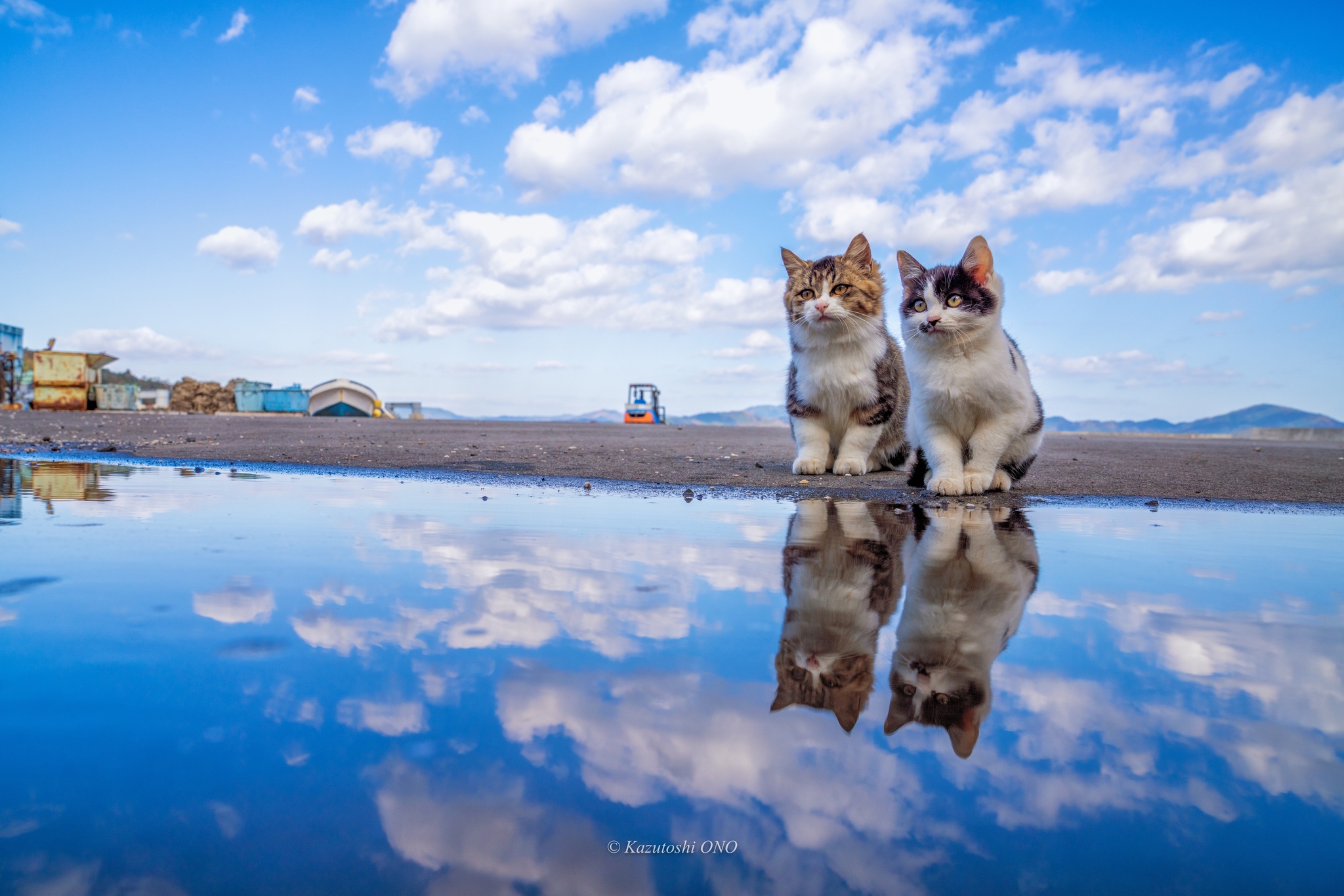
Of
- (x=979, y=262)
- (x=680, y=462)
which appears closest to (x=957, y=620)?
(x=979, y=262)

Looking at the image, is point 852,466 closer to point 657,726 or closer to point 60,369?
point 657,726

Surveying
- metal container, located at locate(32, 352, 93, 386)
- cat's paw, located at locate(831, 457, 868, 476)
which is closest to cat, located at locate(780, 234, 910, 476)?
cat's paw, located at locate(831, 457, 868, 476)

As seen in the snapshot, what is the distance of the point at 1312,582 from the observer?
200 cm

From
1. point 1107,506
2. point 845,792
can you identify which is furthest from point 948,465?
point 845,792

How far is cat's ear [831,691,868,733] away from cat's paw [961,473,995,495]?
3.27m

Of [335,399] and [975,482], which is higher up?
[335,399]

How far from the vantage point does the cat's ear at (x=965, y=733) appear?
2.99 feet

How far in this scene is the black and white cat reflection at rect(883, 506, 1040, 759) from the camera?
1.03m

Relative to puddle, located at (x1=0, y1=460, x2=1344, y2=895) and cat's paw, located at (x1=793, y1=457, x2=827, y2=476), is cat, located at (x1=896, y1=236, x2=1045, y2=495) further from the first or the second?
puddle, located at (x1=0, y1=460, x2=1344, y2=895)

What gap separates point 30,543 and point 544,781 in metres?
→ 2.16

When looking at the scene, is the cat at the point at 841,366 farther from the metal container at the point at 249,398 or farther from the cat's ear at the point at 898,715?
the metal container at the point at 249,398

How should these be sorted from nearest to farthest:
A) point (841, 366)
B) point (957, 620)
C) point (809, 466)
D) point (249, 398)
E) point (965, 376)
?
point (957, 620), point (965, 376), point (841, 366), point (809, 466), point (249, 398)

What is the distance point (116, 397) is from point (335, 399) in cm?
764

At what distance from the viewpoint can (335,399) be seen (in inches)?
1286
